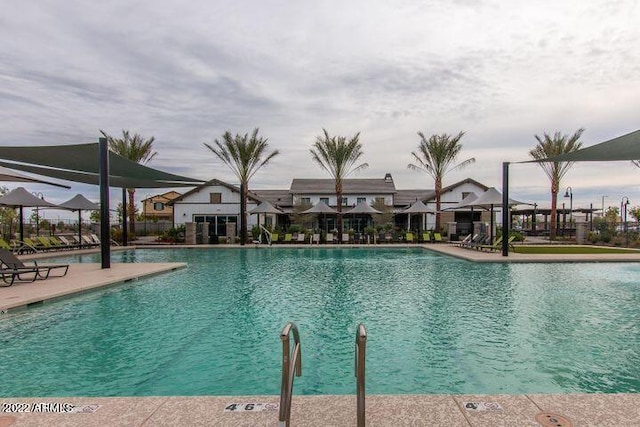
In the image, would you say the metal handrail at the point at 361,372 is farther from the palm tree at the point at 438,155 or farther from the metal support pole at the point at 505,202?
the palm tree at the point at 438,155

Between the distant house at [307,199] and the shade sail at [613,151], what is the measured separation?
24.3m

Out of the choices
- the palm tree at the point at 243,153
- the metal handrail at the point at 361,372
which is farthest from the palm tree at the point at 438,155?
the metal handrail at the point at 361,372

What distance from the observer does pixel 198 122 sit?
24.7 metres

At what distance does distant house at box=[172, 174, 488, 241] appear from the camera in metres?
35.7

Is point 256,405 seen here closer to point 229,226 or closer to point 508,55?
point 508,55

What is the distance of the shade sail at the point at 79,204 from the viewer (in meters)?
25.1

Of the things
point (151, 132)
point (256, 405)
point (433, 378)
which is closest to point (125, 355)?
point (256, 405)

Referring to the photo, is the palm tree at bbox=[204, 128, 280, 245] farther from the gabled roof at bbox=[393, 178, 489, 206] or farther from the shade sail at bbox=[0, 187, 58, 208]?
the gabled roof at bbox=[393, 178, 489, 206]

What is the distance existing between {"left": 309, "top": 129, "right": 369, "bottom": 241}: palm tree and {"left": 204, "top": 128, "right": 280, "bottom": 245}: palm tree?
3134 mm

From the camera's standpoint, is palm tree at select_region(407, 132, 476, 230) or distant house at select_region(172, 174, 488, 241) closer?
palm tree at select_region(407, 132, 476, 230)

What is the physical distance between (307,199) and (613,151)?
97.2ft

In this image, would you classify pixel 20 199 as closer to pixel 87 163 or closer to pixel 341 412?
pixel 87 163

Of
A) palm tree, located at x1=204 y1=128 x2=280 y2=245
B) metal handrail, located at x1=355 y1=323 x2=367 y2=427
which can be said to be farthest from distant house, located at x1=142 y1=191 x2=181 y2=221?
metal handrail, located at x1=355 y1=323 x2=367 y2=427

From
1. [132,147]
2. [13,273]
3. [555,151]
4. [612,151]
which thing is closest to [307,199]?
[132,147]
